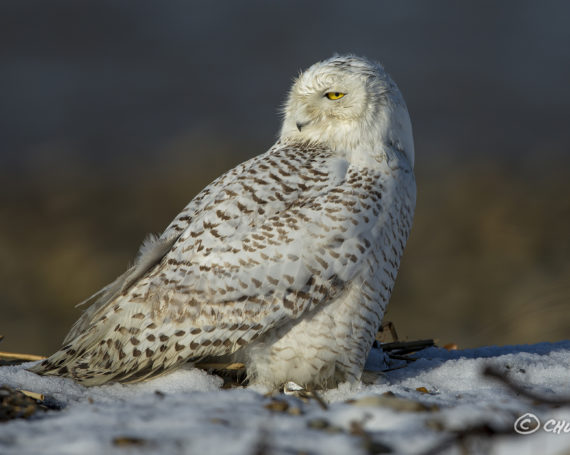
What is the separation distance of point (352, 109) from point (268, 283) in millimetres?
884

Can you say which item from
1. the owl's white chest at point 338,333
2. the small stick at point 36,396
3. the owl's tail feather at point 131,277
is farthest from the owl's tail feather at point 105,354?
the owl's white chest at point 338,333

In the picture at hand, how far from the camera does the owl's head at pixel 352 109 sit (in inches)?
103

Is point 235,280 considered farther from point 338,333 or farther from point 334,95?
point 334,95

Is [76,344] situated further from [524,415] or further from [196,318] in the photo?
[524,415]

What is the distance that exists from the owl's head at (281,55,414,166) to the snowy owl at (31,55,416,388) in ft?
0.35

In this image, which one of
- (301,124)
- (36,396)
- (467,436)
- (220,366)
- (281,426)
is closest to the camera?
(467,436)

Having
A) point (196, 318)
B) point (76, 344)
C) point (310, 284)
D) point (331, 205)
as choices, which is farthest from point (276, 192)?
point (76, 344)

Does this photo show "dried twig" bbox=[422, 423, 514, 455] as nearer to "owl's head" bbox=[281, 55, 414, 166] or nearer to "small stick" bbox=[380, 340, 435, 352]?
"owl's head" bbox=[281, 55, 414, 166]

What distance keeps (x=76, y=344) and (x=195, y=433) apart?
123 centimetres

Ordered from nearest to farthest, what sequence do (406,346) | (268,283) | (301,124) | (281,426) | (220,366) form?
1. (281,426)
2. (268,283)
3. (220,366)
4. (301,124)
5. (406,346)

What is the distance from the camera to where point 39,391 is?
215 cm

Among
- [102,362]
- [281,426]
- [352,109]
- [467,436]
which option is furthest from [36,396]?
[352,109]

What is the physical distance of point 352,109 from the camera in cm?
263

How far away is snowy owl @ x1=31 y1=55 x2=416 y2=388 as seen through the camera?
2.23 meters
